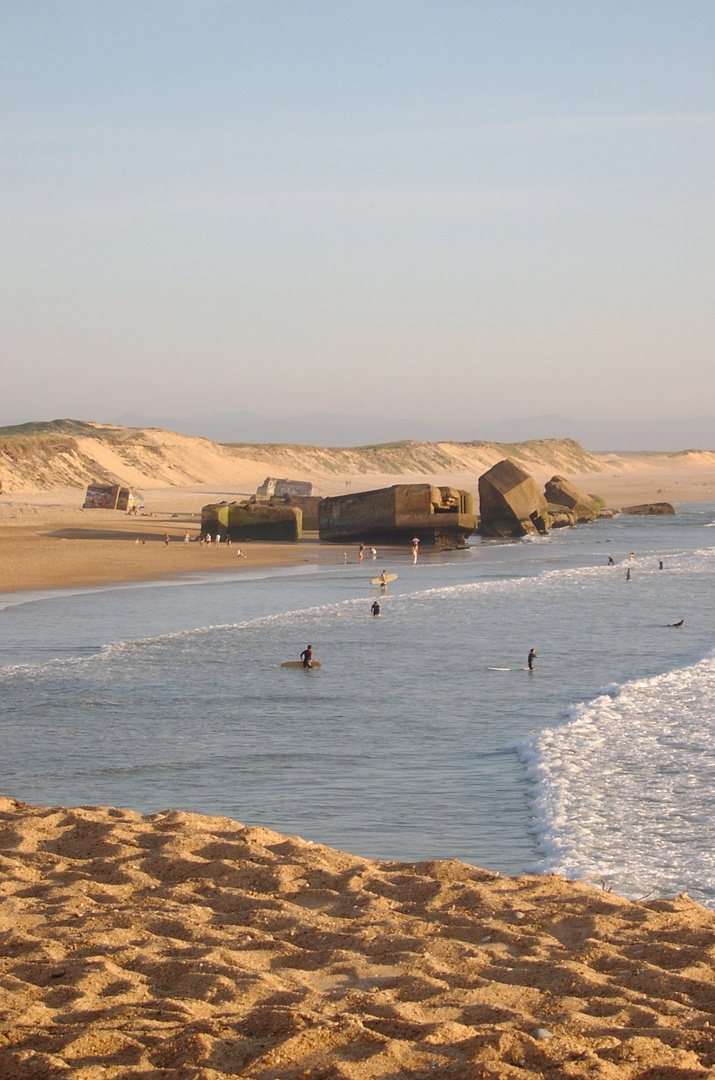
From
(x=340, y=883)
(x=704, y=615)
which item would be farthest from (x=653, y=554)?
(x=340, y=883)

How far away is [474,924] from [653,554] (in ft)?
120

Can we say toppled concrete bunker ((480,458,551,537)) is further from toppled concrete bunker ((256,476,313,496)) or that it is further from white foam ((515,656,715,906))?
white foam ((515,656,715,906))

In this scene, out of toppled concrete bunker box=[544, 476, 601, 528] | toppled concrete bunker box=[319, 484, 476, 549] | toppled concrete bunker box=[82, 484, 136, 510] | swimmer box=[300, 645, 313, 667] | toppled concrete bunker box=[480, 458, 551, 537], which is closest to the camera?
swimmer box=[300, 645, 313, 667]

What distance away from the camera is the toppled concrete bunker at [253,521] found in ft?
145

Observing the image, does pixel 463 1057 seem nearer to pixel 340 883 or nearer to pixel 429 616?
pixel 340 883

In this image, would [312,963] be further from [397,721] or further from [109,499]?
[109,499]

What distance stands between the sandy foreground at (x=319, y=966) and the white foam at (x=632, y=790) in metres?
1.28

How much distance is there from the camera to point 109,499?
191 ft

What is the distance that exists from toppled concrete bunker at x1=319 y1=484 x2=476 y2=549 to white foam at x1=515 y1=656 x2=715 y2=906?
86.0 feet

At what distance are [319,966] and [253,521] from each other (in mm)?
39055

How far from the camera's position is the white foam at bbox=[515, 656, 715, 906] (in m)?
9.06

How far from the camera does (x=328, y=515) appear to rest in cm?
4406

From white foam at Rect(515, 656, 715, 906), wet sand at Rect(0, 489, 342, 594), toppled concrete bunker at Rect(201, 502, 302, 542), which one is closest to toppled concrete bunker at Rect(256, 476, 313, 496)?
wet sand at Rect(0, 489, 342, 594)

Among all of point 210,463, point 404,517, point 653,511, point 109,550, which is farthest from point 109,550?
point 210,463
